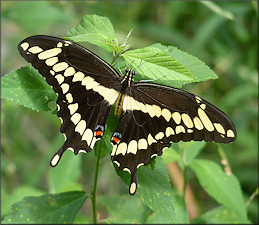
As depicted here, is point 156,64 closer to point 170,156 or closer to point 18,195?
point 170,156

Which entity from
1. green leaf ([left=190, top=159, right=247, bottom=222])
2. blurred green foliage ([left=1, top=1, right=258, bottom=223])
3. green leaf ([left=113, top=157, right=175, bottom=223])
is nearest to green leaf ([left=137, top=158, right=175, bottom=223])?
green leaf ([left=113, top=157, right=175, bottom=223])

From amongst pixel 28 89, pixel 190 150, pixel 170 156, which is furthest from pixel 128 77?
pixel 190 150

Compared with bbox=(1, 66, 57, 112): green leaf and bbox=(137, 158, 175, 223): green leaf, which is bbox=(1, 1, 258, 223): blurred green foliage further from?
bbox=(137, 158, 175, 223): green leaf

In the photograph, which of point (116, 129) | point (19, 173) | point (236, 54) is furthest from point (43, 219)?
point (236, 54)

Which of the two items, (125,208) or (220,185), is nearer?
(220,185)

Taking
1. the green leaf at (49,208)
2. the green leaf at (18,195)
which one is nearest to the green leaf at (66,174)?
the green leaf at (18,195)
